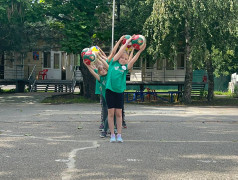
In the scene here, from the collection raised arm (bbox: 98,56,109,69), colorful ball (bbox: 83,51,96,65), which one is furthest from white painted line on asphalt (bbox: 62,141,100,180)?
colorful ball (bbox: 83,51,96,65)

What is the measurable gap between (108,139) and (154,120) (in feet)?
14.2

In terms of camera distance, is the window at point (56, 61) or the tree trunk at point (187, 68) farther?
the window at point (56, 61)

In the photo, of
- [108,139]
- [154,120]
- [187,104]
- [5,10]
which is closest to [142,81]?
[187,104]

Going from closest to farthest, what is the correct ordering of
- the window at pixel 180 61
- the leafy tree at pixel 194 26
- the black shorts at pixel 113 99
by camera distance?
the black shorts at pixel 113 99
the leafy tree at pixel 194 26
the window at pixel 180 61

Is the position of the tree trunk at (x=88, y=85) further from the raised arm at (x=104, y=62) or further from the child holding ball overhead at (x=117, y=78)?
the child holding ball overhead at (x=117, y=78)

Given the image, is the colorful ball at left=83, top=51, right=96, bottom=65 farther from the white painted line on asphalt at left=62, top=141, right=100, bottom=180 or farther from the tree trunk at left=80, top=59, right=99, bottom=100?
the tree trunk at left=80, top=59, right=99, bottom=100

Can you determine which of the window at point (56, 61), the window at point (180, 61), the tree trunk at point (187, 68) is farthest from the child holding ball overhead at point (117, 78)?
the window at point (56, 61)

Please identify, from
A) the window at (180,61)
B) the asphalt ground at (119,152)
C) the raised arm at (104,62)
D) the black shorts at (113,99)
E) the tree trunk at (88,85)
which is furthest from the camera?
the window at (180,61)

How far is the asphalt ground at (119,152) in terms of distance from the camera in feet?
18.4

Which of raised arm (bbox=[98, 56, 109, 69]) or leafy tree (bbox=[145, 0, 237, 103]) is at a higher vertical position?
leafy tree (bbox=[145, 0, 237, 103])

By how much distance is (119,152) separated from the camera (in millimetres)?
Answer: 7160

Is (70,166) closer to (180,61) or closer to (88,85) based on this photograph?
(88,85)

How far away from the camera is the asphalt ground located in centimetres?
560

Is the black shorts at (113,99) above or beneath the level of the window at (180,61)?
beneath
